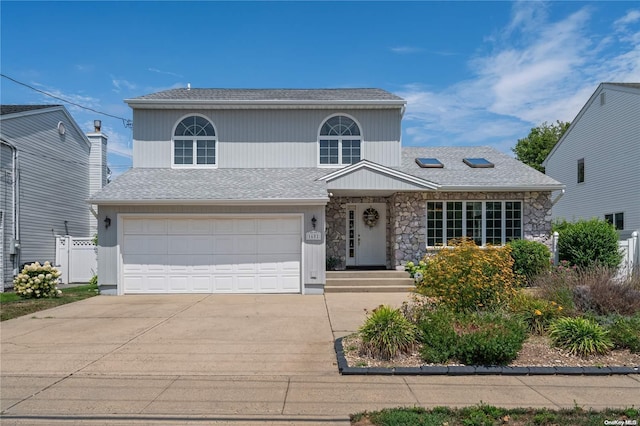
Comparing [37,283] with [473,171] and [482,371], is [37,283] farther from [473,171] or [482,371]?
[473,171]

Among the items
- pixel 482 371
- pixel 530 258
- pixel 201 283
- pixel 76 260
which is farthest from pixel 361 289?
pixel 76 260

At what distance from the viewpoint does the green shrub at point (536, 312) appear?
729 cm

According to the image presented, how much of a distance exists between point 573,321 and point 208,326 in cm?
641

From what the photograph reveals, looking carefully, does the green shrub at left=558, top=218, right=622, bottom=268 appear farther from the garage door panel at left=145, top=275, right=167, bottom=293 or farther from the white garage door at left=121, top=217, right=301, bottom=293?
the garage door panel at left=145, top=275, right=167, bottom=293

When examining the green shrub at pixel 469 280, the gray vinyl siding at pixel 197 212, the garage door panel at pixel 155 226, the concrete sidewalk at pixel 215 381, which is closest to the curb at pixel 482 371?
the concrete sidewalk at pixel 215 381

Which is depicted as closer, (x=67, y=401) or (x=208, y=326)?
(x=67, y=401)

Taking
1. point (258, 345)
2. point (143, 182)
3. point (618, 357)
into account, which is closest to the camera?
point (618, 357)

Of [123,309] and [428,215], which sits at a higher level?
[428,215]

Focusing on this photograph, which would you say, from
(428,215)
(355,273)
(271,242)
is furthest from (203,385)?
(428,215)

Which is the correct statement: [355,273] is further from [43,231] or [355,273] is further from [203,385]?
[43,231]

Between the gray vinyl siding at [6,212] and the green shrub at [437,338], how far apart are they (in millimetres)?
15286

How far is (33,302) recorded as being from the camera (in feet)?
39.2

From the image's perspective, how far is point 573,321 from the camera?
22.4ft

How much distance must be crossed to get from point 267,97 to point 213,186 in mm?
4419
